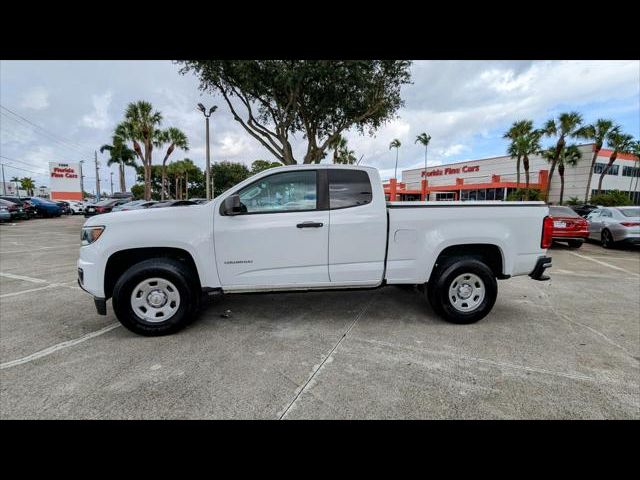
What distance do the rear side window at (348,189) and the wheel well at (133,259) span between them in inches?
70.8

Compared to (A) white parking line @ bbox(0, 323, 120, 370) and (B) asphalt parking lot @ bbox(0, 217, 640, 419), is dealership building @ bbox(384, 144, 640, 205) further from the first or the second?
(A) white parking line @ bbox(0, 323, 120, 370)

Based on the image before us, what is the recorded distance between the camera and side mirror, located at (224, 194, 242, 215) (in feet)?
11.8

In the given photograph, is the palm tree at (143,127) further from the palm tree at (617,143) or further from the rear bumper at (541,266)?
the palm tree at (617,143)

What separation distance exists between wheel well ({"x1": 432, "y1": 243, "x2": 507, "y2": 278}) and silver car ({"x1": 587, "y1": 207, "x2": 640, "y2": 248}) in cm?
933

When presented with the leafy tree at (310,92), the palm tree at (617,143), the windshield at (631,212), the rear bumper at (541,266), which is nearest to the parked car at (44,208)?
the leafy tree at (310,92)

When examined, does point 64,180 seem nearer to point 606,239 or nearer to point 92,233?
point 92,233

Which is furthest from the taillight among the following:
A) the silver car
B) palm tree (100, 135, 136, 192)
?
palm tree (100, 135, 136, 192)

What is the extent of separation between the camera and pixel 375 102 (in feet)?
48.6

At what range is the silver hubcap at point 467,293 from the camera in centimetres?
403

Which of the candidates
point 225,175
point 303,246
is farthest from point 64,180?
point 303,246

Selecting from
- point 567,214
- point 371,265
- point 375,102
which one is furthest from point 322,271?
point 375,102
